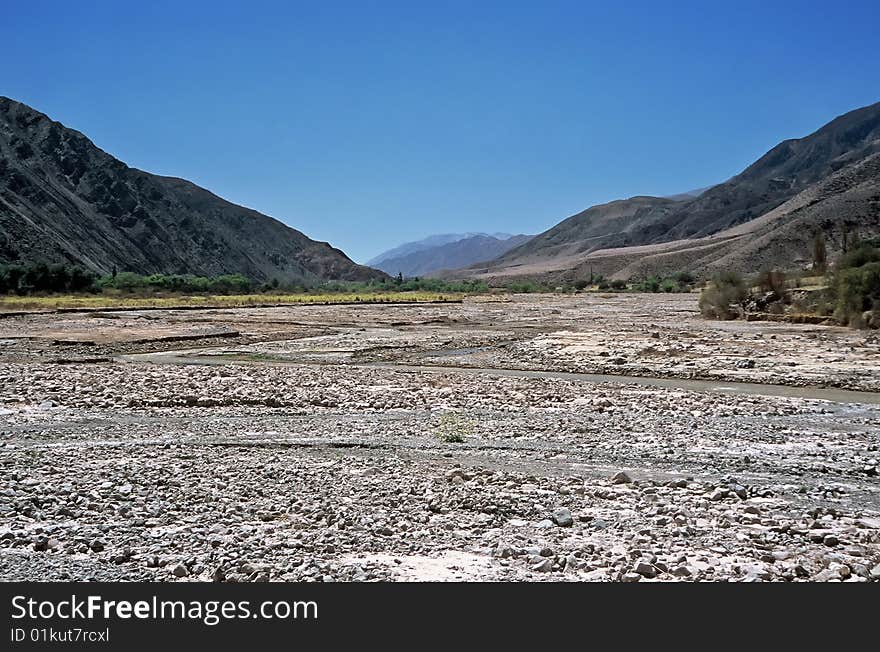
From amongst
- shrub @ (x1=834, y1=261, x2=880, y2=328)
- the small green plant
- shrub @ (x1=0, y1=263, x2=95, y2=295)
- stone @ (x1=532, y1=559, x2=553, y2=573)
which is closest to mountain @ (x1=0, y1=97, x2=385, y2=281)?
shrub @ (x1=0, y1=263, x2=95, y2=295)

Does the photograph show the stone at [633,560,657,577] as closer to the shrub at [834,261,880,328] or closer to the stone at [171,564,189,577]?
the stone at [171,564,189,577]

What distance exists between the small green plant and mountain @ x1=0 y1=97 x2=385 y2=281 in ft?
245

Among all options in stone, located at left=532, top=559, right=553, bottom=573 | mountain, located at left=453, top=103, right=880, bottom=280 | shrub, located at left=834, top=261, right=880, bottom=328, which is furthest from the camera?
mountain, located at left=453, top=103, right=880, bottom=280

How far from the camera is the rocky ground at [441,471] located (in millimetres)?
6027

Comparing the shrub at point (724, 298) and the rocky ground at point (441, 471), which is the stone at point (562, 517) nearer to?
the rocky ground at point (441, 471)

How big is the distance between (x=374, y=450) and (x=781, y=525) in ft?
17.9

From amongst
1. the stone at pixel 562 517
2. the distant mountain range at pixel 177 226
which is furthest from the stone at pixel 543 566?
the distant mountain range at pixel 177 226

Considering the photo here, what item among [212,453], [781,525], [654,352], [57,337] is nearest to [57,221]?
[57,337]

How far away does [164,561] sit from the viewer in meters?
5.89

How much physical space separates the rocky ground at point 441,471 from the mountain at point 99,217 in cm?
A: 7110

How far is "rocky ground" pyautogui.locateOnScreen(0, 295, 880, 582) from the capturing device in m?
6.03

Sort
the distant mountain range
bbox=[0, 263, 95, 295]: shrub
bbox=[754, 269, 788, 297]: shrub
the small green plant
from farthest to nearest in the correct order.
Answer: the distant mountain range, bbox=[0, 263, 95, 295]: shrub, bbox=[754, 269, 788, 297]: shrub, the small green plant

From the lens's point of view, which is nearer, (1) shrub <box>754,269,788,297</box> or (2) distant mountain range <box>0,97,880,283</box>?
(1) shrub <box>754,269,788,297</box>

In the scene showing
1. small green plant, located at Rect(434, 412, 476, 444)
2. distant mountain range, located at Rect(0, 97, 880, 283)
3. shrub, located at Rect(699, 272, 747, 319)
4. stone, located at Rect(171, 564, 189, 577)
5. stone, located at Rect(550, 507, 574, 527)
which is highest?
distant mountain range, located at Rect(0, 97, 880, 283)
